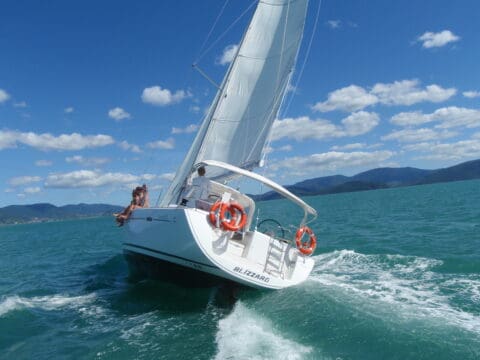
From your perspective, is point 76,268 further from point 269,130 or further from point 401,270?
point 401,270

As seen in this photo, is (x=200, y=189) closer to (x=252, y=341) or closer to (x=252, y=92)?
(x=252, y=92)

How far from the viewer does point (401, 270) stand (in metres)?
11.5

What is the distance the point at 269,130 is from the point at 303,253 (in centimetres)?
449

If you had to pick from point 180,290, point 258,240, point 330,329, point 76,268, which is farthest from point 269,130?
point 76,268

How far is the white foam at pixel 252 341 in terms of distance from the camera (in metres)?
6.16

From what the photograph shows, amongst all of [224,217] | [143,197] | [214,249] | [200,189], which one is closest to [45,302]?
[143,197]

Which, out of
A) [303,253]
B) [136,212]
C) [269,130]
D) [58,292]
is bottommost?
[58,292]

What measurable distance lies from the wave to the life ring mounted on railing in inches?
121

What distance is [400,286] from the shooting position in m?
9.70

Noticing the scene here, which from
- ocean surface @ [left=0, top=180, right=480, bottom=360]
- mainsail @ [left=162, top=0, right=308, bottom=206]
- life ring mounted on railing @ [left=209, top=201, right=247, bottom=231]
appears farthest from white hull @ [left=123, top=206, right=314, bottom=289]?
mainsail @ [left=162, top=0, right=308, bottom=206]

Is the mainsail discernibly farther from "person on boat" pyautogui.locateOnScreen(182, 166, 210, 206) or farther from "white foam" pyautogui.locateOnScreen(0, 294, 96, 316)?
"white foam" pyautogui.locateOnScreen(0, 294, 96, 316)

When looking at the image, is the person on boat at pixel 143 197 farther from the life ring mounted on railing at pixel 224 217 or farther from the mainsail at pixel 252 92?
the life ring mounted on railing at pixel 224 217

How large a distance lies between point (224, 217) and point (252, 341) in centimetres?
315

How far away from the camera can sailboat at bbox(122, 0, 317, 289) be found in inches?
344
